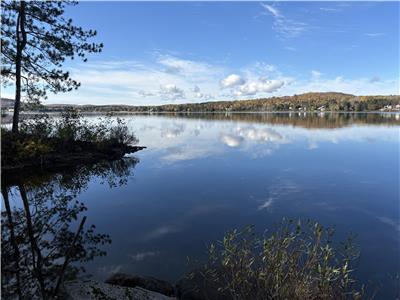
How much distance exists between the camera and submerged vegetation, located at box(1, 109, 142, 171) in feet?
62.2

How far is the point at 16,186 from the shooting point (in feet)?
51.3

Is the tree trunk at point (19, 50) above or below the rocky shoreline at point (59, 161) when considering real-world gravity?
above

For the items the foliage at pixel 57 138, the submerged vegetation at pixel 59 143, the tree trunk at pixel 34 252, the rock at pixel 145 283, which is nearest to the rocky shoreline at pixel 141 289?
the rock at pixel 145 283

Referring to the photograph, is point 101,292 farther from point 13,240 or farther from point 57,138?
point 57,138

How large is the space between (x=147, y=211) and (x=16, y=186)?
23.3 feet

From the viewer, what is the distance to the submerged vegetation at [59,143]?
18953 millimetres

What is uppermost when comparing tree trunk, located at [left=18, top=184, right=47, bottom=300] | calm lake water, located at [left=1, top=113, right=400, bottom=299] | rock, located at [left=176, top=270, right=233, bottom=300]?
tree trunk, located at [left=18, top=184, right=47, bottom=300]

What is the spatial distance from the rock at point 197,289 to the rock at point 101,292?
0.48 meters

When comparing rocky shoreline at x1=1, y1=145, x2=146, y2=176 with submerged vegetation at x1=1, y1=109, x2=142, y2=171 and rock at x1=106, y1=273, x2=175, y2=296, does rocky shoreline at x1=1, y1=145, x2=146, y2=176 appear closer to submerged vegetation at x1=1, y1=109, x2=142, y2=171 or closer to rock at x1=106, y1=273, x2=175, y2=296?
submerged vegetation at x1=1, y1=109, x2=142, y2=171

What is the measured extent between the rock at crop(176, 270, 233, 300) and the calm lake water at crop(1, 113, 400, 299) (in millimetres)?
858

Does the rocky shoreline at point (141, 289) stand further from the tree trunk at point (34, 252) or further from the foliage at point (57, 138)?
the foliage at point (57, 138)

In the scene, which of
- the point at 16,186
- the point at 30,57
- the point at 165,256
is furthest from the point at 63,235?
the point at 30,57

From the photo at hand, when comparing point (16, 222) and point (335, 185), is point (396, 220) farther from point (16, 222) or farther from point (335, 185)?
point (16, 222)

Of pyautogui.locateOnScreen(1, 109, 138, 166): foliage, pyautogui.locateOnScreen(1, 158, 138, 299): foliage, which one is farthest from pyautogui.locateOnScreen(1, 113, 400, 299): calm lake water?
pyautogui.locateOnScreen(1, 109, 138, 166): foliage
